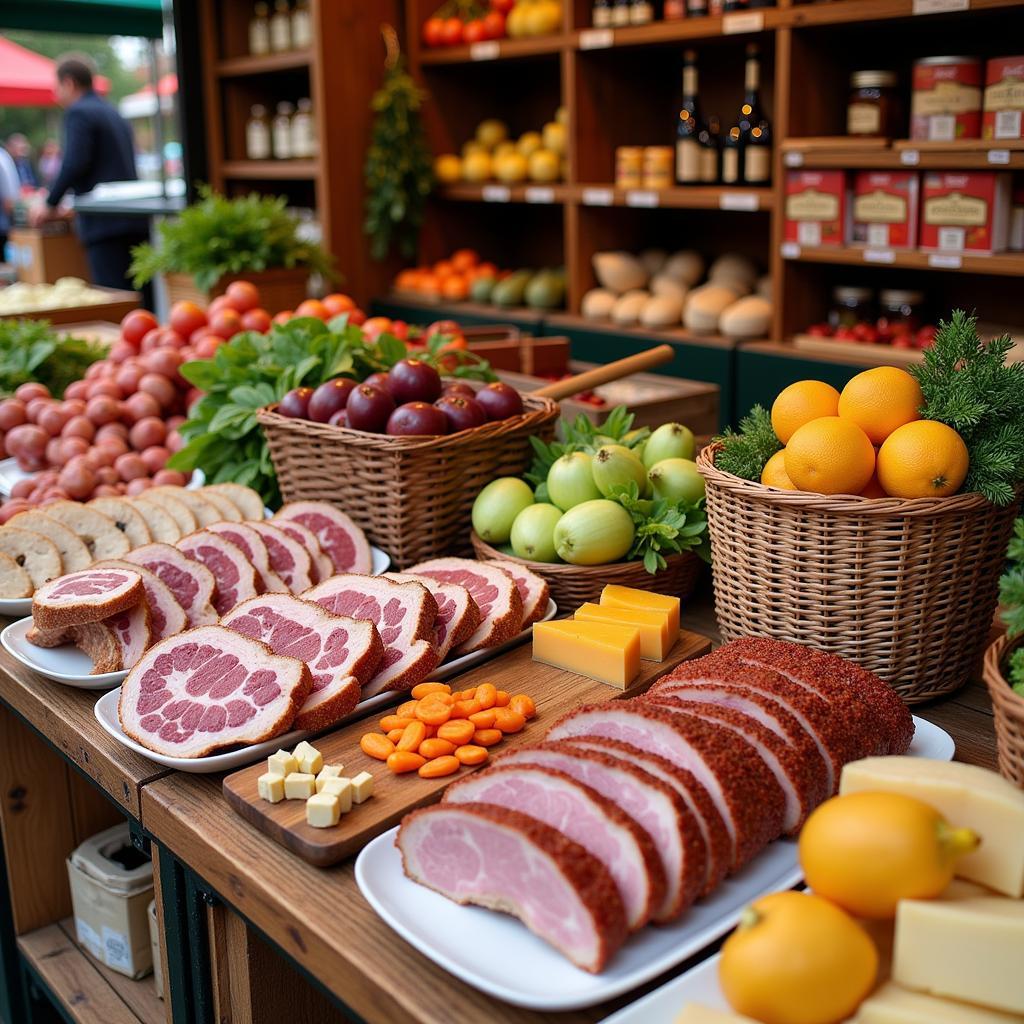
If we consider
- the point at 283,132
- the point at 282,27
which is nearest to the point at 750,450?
the point at 283,132

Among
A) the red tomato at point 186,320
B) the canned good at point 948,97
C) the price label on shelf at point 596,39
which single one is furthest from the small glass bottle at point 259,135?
the canned good at point 948,97

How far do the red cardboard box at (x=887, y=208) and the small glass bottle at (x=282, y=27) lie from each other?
10.4 feet

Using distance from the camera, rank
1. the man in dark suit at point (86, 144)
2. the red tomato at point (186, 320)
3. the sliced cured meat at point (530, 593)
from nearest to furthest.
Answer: the sliced cured meat at point (530, 593)
the red tomato at point (186, 320)
the man in dark suit at point (86, 144)

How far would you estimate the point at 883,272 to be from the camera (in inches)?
Result: 163

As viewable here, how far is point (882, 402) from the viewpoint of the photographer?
54.4 inches

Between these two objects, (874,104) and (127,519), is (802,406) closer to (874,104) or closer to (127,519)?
(127,519)

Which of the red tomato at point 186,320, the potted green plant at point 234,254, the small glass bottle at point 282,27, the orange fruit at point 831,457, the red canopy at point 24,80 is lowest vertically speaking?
the orange fruit at point 831,457

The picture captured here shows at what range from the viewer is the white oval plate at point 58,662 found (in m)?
1.51

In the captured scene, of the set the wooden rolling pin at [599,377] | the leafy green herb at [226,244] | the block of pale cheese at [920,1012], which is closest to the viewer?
A: the block of pale cheese at [920,1012]

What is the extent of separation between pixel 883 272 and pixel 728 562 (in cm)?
303

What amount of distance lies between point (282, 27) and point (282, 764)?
5164mm

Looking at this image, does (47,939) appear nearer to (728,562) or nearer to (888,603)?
(728,562)

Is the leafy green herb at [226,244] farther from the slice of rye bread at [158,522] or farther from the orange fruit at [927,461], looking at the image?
the orange fruit at [927,461]

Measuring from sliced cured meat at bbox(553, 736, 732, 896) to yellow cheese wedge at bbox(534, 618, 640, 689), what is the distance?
1.33 ft
